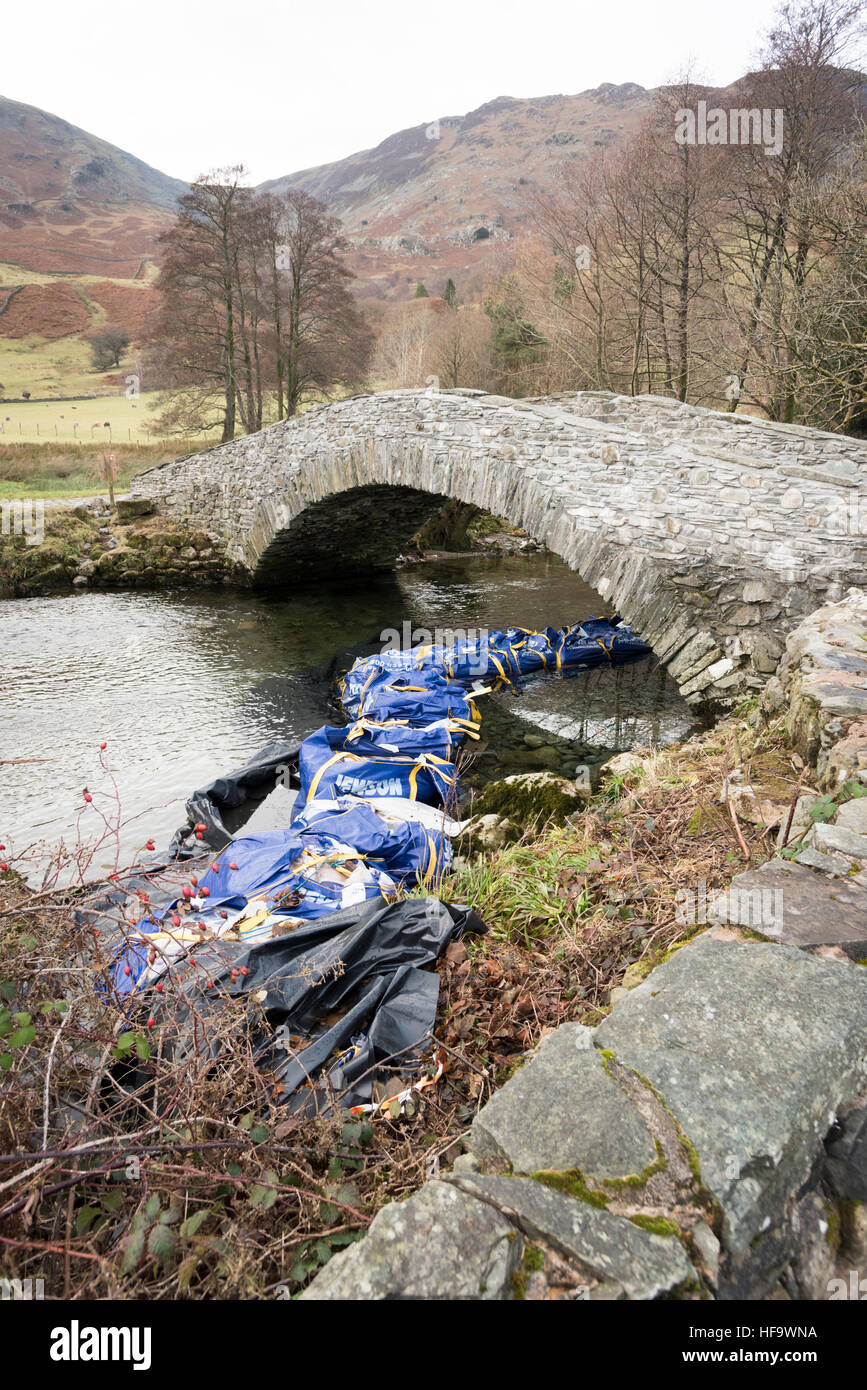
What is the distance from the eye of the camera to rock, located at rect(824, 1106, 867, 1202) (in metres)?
1.44

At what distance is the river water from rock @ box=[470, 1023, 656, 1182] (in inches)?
121

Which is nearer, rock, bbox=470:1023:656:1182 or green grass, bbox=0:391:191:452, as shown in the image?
rock, bbox=470:1023:656:1182

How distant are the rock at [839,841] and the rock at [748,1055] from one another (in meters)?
0.69

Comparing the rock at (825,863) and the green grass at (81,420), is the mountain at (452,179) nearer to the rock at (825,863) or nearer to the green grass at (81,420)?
the green grass at (81,420)

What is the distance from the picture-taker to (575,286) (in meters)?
14.3

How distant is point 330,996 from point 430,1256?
157 cm

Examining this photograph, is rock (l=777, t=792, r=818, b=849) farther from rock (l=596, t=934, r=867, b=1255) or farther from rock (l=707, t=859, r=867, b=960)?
rock (l=596, t=934, r=867, b=1255)

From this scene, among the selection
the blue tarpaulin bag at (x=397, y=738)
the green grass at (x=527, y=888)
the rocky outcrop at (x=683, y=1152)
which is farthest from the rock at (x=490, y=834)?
the rocky outcrop at (x=683, y=1152)

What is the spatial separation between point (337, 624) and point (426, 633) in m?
1.96

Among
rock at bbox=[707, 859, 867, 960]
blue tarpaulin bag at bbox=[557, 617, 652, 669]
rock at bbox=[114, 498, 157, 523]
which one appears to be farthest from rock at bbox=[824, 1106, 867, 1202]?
rock at bbox=[114, 498, 157, 523]

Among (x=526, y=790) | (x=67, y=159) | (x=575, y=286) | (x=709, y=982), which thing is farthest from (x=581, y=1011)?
(x=67, y=159)

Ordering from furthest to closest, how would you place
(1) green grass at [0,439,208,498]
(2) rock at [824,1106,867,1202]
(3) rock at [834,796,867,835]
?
(1) green grass at [0,439,208,498], (3) rock at [834,796,867,835], (2) rock at [824,1106,867,1202]

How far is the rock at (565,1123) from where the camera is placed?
4.78 ft

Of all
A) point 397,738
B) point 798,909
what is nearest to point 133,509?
point 397,738
